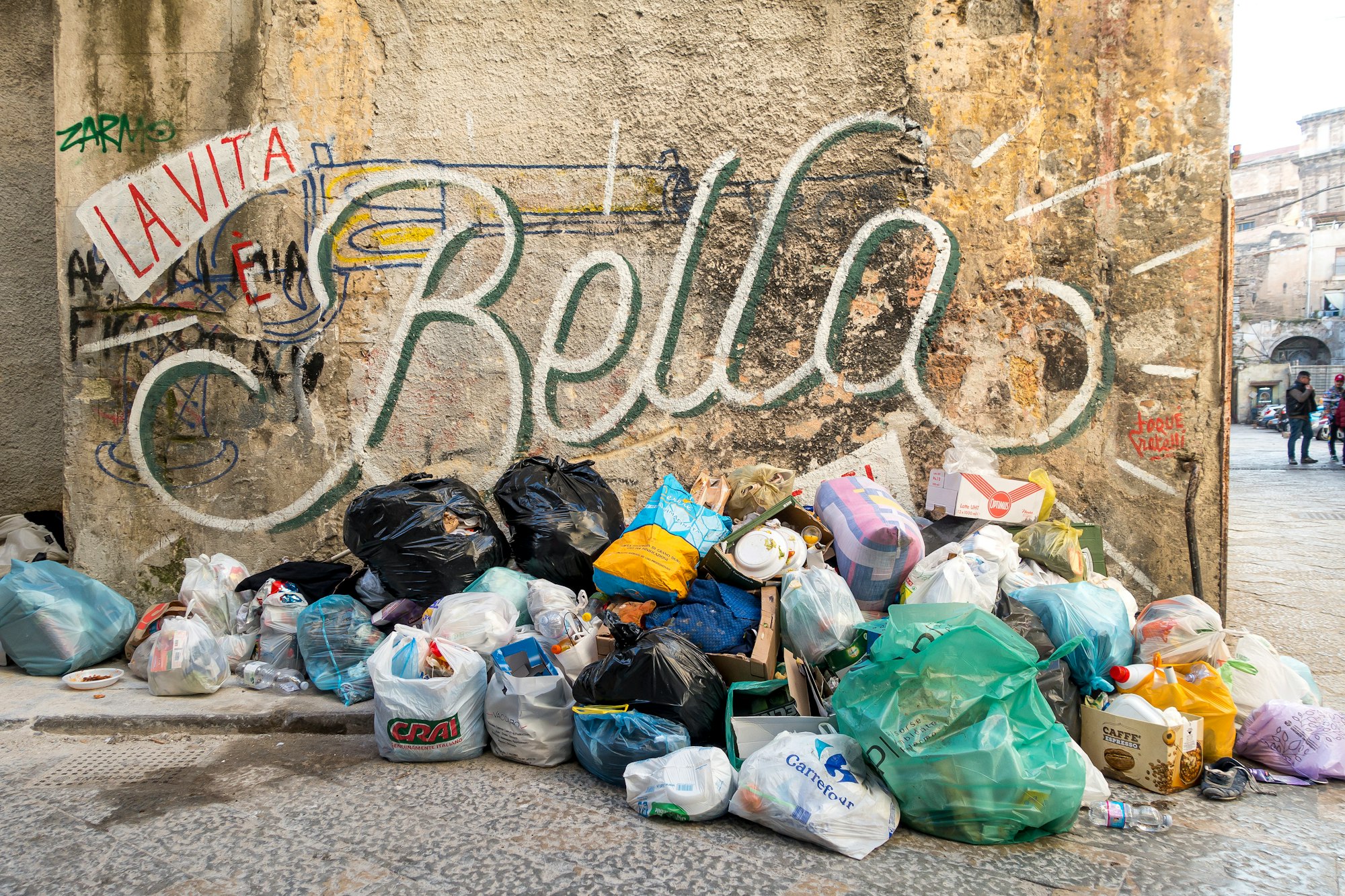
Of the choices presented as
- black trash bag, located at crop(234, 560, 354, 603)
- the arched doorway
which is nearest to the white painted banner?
black trash bag, located at crop(234, 560, 354, 603)

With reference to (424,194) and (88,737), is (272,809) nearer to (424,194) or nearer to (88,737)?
(88,737)

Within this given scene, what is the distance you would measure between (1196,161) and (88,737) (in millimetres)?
4850

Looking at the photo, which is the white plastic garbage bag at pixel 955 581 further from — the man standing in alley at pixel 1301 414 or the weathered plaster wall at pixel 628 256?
the man standing in alley at pixel 1301 414

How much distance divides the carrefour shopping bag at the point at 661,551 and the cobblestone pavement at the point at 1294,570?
240 centimetres

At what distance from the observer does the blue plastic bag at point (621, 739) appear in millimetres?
2465

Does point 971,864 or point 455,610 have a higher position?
point 455,610

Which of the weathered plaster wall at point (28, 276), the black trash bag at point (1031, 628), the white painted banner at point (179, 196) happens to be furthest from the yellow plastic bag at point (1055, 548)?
the weathered plaster wall at point (28, 276)

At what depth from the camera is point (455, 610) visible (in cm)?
304

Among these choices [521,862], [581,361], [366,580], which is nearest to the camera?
[521,862]

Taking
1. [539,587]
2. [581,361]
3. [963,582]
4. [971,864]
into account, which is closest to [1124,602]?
[963,582]

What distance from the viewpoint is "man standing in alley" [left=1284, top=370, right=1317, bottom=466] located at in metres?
12.4

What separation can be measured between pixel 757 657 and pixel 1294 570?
425 cm

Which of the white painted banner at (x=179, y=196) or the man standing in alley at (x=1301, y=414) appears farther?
the man standing in alley at (x=1301, y=414)

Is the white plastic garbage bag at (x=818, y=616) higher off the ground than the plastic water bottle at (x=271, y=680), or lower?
higher
